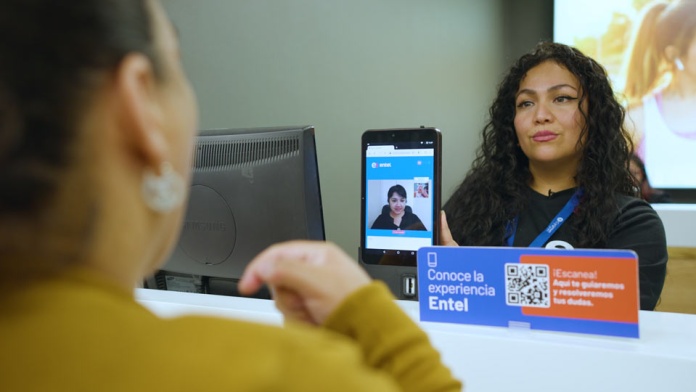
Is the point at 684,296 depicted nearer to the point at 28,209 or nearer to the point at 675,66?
the point at 675,66

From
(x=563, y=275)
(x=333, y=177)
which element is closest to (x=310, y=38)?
(x=333, y=177)

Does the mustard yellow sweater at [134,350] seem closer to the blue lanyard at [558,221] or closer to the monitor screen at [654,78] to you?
the blue lanyard at [558,221]

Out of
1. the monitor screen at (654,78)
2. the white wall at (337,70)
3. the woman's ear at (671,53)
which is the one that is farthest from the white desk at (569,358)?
the woman's ear at (671,53)

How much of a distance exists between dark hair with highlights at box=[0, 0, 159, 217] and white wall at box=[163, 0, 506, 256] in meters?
1.81

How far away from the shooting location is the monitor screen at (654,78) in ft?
9.54

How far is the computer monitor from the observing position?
3.28ft

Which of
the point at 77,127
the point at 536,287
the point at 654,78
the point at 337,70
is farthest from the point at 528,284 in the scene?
the point at 654,78

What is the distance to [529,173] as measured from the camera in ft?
5.87

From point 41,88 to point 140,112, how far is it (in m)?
0.05

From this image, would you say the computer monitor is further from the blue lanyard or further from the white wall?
the white wall

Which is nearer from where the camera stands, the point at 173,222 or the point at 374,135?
the point at 173,222

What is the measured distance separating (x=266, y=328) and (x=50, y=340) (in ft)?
0.30

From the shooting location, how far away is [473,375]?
69 centimetres

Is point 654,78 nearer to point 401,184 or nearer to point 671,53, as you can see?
point 671,53
